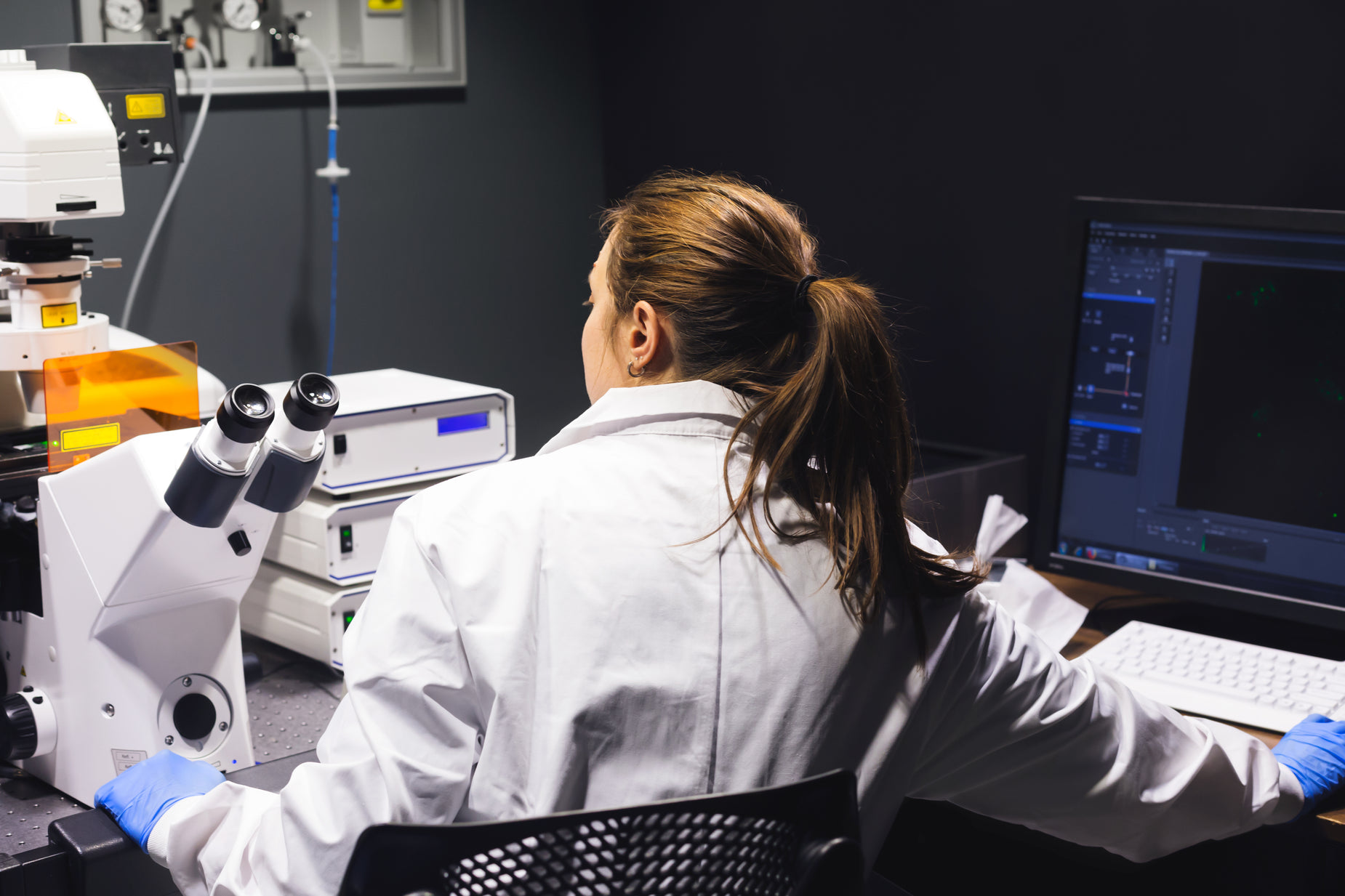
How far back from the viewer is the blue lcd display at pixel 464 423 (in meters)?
1.73

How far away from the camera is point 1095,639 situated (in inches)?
57.8

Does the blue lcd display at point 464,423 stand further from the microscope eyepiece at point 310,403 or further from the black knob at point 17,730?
the black knob at point 17,730

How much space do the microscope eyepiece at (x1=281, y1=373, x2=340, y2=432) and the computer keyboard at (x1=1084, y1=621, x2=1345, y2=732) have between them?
888 mm

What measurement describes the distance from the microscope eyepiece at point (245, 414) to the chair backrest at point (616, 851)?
53cm

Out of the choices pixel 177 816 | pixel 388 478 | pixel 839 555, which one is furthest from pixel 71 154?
pixel 839 555

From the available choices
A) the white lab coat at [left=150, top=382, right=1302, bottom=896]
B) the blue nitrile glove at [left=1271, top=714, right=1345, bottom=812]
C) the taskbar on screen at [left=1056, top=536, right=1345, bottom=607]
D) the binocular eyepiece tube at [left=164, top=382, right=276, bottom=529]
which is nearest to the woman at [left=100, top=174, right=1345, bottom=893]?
the white lab coat at [left=150, top=382, right=1302, bottom=896]

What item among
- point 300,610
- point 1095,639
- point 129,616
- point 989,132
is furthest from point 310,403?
point 989,132

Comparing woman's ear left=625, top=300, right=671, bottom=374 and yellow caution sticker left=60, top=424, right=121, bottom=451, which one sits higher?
woman's ear left=625, top=300, right=671, bottom=374

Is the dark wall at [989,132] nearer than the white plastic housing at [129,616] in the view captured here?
No

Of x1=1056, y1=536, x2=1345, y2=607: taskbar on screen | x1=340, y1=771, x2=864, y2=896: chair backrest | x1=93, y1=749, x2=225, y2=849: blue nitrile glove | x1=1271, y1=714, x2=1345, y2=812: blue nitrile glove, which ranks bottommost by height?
x1=93, y1=749, x2=225, y2=849: blue nitrile glove

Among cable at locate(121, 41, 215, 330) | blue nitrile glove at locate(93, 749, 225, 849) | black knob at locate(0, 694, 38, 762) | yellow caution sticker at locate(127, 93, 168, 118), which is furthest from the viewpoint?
cable at locate(121, 41, 215, 330)

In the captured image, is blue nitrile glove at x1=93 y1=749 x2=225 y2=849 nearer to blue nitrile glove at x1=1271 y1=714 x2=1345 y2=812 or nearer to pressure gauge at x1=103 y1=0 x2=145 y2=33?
blue nitrile glove at x1=1271 y1=714 x2=1345 y2=812

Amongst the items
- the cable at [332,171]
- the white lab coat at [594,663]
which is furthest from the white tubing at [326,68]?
the white lab coat at [594,663]

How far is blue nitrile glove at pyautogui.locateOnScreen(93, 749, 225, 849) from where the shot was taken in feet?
3.47
